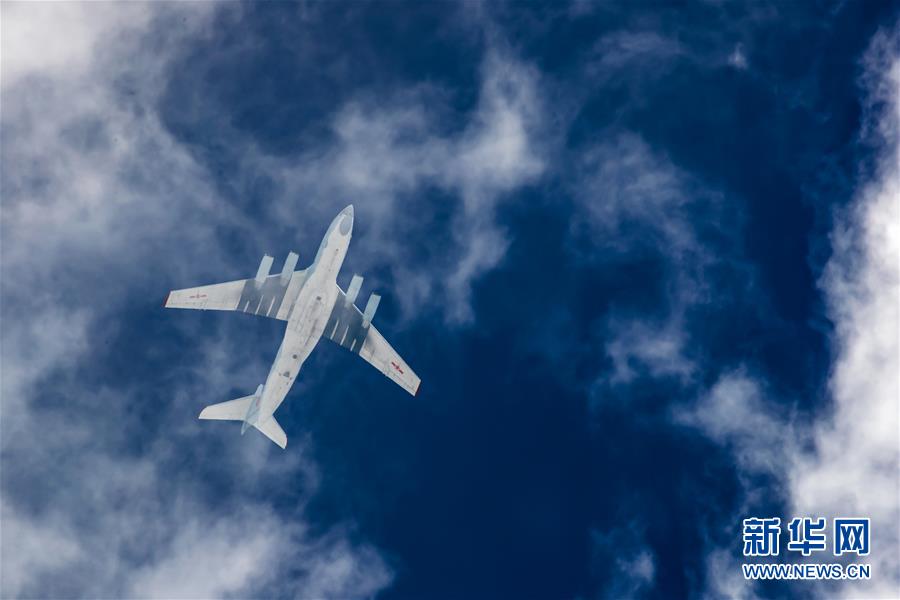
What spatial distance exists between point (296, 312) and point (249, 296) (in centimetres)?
937

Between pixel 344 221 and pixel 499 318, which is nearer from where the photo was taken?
pixel 344 221

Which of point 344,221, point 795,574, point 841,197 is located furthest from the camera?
point 841,197

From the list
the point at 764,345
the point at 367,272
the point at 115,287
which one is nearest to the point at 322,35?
the point at 367,272

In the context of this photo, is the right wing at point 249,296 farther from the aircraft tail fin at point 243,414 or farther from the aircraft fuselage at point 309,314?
the aircraft tail fin at point 243,414

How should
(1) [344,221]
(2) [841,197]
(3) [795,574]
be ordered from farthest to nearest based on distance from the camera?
(2) [841,197] → (3) [795,574] → (1) [344,221]

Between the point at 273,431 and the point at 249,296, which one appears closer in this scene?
the point at 249,296

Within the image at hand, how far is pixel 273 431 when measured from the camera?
16062cm

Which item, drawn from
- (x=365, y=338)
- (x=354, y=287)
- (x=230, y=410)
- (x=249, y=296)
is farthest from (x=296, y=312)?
(x=230, y=410)

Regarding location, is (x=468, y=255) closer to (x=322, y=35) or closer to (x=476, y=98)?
(x=476, y=98)

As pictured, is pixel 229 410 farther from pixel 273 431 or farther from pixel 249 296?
pixel 249 296

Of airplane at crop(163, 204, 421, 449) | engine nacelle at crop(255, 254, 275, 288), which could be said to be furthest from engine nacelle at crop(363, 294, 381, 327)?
engine nacelle at crop(255, 254, 275, 288)

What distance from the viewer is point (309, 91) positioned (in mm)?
174000

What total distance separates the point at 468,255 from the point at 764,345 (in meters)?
53.4

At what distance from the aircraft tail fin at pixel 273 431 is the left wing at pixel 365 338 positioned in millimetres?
16658
